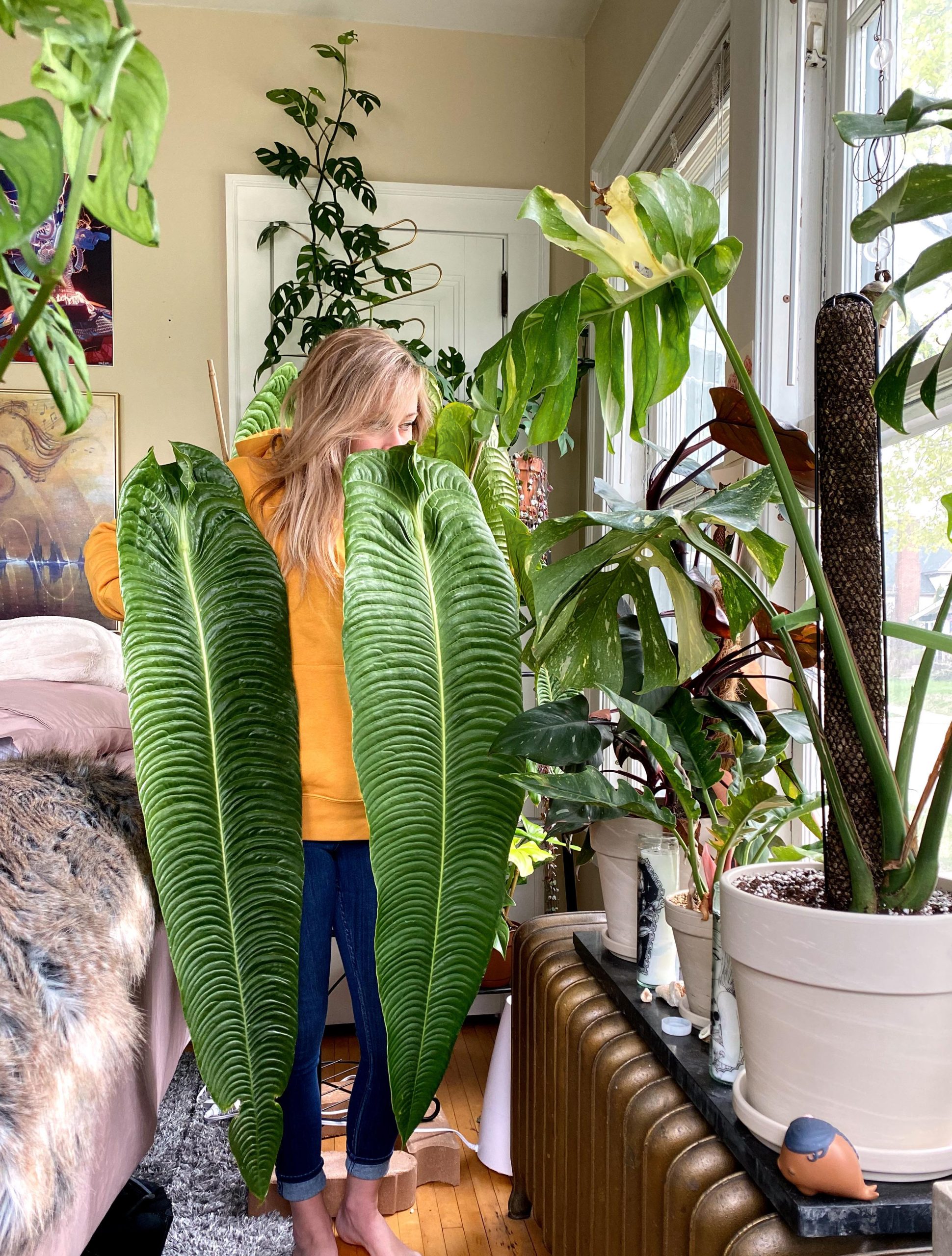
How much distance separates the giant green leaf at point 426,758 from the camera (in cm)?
119

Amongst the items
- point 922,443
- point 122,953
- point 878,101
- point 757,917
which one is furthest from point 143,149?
point 878,101

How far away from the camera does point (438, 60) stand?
2.89m

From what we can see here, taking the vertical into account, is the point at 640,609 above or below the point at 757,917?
above

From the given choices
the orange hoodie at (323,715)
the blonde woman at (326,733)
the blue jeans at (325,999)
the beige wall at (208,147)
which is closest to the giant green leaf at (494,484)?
the blonde woman at (326,733)

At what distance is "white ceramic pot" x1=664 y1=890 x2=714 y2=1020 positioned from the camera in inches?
39.6

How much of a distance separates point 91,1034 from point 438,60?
9.56 feet

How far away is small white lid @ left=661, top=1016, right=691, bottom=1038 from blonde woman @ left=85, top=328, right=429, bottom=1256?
20.4 inches

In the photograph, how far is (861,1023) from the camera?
2.13ft

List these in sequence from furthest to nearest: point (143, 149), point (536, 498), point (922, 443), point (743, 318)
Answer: point (536, 498)
point (743, 318)
point (922, 443)
point (143, 149)

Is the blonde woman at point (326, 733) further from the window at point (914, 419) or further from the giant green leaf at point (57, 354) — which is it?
the giant green leaf at point (57, 354)

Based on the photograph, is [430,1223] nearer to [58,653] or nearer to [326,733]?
[326,733]

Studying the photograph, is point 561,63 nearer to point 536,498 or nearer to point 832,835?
point 536,498

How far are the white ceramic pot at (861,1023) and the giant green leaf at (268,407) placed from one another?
134cm

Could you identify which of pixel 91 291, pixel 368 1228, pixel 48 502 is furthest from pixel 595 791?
pixel 91 291
